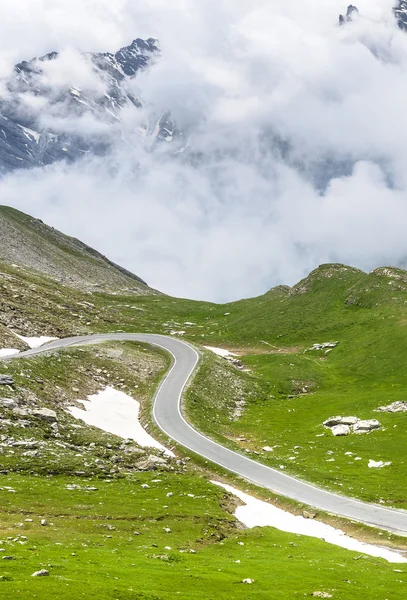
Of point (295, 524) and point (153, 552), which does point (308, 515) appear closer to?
point (295, 524)

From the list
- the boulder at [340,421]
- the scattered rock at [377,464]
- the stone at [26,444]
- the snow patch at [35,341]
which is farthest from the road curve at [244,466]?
the stone at [26,444]

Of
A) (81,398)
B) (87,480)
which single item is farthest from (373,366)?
(87,480)

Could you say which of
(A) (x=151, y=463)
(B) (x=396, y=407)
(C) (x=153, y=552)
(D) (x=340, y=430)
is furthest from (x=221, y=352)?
(C) (x=153, y=552)

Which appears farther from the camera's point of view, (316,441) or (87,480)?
(316,441)

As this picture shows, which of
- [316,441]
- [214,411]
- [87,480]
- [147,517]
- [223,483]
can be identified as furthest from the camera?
[214,411]

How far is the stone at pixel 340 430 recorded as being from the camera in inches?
3017

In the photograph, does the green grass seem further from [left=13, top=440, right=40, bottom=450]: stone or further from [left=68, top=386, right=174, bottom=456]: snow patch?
[left=68, top=386, right=174, bottom=456]: snow patch

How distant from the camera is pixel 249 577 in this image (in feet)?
94.1

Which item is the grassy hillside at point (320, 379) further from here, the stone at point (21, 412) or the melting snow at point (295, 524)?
the stone at point (21, 412)

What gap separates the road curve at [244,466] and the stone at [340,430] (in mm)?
18340

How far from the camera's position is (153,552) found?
105ft

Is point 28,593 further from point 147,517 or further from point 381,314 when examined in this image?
point 381,314

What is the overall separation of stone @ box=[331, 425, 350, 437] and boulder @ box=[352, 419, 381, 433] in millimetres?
1016

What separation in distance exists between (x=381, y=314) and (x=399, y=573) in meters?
104
